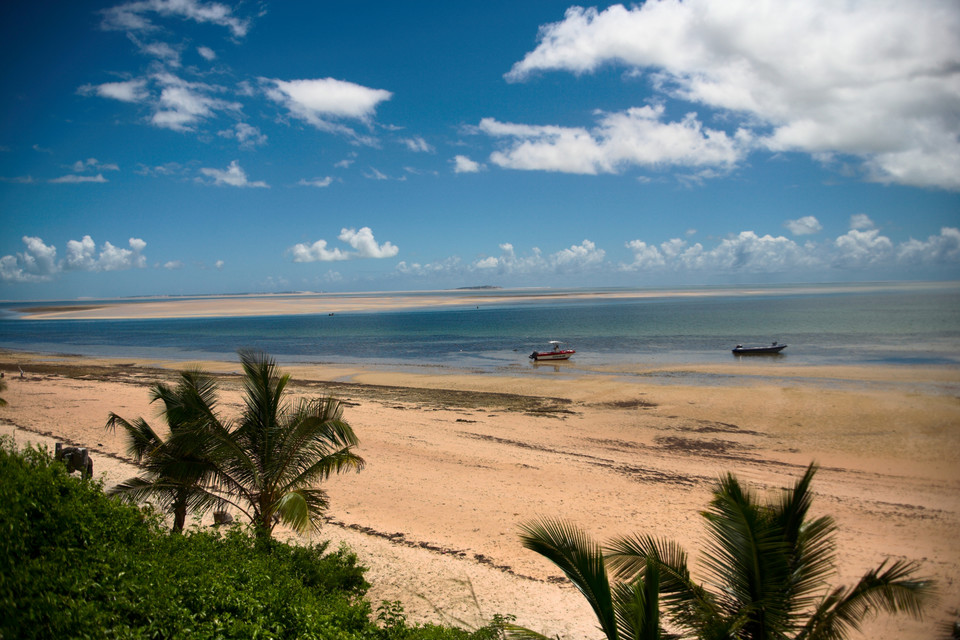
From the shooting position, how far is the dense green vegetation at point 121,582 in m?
3.72

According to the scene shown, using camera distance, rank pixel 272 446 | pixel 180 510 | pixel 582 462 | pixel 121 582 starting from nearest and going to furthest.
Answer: pixel 121 582 → pixel 272 446 → pixel 180 510 → pixel 582 462

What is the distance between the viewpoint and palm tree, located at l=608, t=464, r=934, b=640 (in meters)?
4.57

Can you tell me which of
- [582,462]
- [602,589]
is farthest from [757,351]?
[602,589]

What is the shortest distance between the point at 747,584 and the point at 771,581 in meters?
0.22

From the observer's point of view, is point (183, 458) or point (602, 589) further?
point (183, 458)

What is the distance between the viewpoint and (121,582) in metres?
4.21

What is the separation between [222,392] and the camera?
1149 inches

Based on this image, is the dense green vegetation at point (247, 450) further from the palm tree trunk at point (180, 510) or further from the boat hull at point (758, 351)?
the boat hull at point (758, 351)

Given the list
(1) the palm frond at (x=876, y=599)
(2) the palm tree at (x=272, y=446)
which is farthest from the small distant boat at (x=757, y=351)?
(1) the palm frond at (x=876, y=599)

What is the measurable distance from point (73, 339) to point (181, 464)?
7901cm

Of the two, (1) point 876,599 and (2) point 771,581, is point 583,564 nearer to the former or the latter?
(2) point 771,581

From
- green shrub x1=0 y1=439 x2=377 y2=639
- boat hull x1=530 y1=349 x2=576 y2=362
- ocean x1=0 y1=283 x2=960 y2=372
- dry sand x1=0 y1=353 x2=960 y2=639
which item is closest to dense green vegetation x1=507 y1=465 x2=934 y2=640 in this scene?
dry sand x1=0 y1=353 x2=960 y2=639

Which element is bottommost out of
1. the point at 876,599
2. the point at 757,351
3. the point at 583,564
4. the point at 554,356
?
the point at 554,356

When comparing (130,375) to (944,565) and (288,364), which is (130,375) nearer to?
(288,364)
